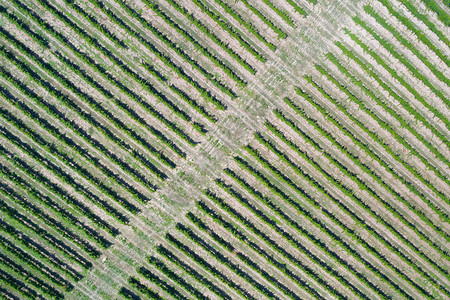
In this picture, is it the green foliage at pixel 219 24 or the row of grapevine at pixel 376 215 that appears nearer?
the green foliage at pixel 219 24

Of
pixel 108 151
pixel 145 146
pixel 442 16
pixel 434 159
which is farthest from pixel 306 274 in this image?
pixel 442 16

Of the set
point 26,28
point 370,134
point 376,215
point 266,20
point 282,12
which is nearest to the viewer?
point 26,28

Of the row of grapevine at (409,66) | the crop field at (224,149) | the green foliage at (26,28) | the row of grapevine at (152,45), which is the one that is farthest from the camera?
the row of grapevine at (409,66)

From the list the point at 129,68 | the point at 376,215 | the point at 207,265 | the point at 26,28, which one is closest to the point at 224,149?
the point at 207,265

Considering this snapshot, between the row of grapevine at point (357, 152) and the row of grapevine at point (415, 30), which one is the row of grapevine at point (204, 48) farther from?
the row of grapevine at point (415, 30)

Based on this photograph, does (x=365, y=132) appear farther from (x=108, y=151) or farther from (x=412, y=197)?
(x=108, y=151)

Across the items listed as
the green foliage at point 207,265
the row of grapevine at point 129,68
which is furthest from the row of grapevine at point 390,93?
the green foliage at point 207,265

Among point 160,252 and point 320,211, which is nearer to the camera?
point 160,252

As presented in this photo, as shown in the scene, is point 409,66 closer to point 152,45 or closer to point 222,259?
point 152,45

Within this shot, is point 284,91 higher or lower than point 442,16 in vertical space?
lower
